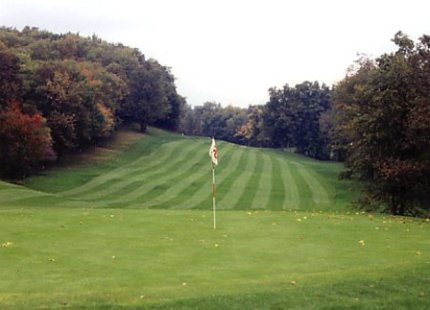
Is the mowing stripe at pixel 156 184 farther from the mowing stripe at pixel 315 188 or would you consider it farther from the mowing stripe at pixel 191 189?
the mowing stripe at pixel 315 188

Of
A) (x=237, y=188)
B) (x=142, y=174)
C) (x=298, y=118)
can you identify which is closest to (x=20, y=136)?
(x=142, y=174)

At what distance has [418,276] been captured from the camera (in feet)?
37.4

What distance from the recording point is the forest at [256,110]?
2923 cm

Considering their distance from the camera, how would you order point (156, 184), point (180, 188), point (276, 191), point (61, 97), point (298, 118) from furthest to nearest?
point (298, 118)
point (61, 97)
point (156, 184)
point (276, 191)
point (180, 188)

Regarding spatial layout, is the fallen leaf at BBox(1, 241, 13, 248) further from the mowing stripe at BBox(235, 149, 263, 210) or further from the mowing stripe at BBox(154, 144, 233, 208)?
the mowing stripe at BBox(235, 149, 263, 210)

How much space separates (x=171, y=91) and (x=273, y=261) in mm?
102606

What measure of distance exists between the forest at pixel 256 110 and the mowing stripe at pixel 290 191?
4966mm

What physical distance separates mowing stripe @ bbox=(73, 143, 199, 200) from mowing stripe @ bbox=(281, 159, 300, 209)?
13.5m

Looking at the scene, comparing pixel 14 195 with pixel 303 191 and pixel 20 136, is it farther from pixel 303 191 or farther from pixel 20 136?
pixel 303 191

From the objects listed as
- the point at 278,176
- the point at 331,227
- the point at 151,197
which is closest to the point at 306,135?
the point at 278,176

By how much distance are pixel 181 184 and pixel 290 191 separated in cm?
1056

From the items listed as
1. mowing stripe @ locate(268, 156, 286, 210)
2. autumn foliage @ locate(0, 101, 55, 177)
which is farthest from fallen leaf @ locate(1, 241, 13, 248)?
autumn foliage @ locate(0, 101, 55, 177)

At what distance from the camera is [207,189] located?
5391 cm

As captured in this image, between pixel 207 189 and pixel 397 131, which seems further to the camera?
pixel 207 189
